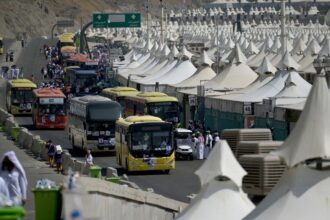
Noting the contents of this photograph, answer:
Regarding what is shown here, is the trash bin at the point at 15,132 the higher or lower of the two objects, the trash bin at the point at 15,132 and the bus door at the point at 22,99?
the higher

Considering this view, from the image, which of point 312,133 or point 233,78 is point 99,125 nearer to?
point 233,78

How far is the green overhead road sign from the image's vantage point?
4077 inches

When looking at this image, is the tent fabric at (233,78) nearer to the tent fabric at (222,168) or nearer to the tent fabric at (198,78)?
the tent fabric at (198,78)

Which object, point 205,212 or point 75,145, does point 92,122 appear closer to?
point 75,145

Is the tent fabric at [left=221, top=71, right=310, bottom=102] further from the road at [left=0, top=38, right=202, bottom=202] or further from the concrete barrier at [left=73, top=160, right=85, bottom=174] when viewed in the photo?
the concrete barrier at [left=73, top=160, right=85, bottom=174]

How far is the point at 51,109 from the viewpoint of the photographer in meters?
60.9

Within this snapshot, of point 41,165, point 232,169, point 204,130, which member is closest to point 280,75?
point 204,130

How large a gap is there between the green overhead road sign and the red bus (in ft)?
137

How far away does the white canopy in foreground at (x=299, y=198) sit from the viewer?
60.5 ft

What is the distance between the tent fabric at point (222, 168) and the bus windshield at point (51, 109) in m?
40.4

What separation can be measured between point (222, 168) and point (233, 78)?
38330 millimetres

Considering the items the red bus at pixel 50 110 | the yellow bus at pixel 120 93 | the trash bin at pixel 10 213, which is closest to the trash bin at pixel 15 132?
the red bus at pixel 50 110

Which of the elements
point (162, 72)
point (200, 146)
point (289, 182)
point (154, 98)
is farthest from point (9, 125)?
point (289, 182)

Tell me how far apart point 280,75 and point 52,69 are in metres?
57.6
